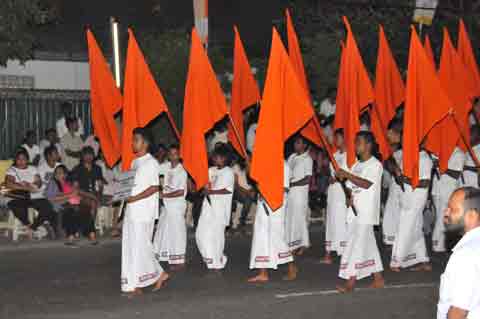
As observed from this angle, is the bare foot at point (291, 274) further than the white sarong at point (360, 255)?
Yes

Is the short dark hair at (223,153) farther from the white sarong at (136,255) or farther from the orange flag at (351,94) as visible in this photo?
the white sarong at (136,255)

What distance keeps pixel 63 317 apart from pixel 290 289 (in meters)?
2.75

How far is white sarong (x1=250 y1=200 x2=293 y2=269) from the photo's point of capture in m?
11.1

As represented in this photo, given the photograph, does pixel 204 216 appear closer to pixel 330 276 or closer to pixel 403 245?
pixel 330 276

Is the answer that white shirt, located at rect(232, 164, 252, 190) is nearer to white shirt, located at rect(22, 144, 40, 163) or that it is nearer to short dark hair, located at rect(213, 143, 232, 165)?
white shirt, located at rect(22, 144, 40, 163)

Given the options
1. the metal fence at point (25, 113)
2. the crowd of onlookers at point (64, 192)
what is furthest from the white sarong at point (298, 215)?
the metal fence at point (25, 113)

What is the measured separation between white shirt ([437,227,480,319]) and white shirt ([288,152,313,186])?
8.56 m

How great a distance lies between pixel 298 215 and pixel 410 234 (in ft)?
6.48

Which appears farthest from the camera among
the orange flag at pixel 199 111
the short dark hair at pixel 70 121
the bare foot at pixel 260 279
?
the short dark hair at pixel 70 121

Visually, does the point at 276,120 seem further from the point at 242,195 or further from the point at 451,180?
the point at 242,195

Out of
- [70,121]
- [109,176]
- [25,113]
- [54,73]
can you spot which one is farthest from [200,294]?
[54,73]

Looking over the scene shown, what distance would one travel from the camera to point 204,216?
12.1m

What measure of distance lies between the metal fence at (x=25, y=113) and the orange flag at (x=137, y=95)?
26.3ft

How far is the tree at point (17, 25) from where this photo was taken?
16422 millimetres
